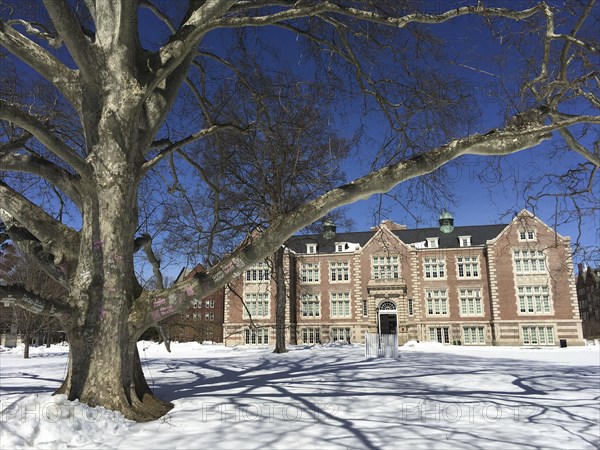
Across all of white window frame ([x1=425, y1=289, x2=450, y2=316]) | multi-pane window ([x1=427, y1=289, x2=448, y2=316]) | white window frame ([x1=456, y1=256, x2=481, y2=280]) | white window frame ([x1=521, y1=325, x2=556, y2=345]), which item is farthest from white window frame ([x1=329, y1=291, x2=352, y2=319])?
white window frame ([x1=521, y1=325, x2=556, y2=345])

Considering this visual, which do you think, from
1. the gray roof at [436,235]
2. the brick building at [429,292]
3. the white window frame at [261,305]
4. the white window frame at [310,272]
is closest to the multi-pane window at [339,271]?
the brick building at [429,292]

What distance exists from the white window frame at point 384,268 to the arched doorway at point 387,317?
8.99 feet

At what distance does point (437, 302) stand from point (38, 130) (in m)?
45.9

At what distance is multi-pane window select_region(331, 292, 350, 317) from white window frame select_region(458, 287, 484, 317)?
37.8ft

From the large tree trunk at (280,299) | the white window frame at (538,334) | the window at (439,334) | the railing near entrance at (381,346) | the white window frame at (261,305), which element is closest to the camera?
the railing near entrance at (381,346)

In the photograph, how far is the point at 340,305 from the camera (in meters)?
49.6

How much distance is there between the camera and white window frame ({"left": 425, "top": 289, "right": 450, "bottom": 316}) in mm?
46938

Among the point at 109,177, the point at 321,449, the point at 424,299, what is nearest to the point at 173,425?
the point at 321,449

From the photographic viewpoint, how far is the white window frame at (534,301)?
4453cm

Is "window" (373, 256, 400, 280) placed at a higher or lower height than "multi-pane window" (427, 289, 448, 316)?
higher

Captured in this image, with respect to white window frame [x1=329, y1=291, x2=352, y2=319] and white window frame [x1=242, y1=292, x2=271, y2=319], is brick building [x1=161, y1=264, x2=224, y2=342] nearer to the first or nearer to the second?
white window frame [x1=242, y1=292, x2=271, y2=319]

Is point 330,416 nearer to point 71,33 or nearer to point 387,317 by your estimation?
point 71,33

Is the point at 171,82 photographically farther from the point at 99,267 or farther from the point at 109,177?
the point at 99,267

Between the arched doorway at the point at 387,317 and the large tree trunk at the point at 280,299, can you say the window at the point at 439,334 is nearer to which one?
the arched doorway at the point at 387,317
